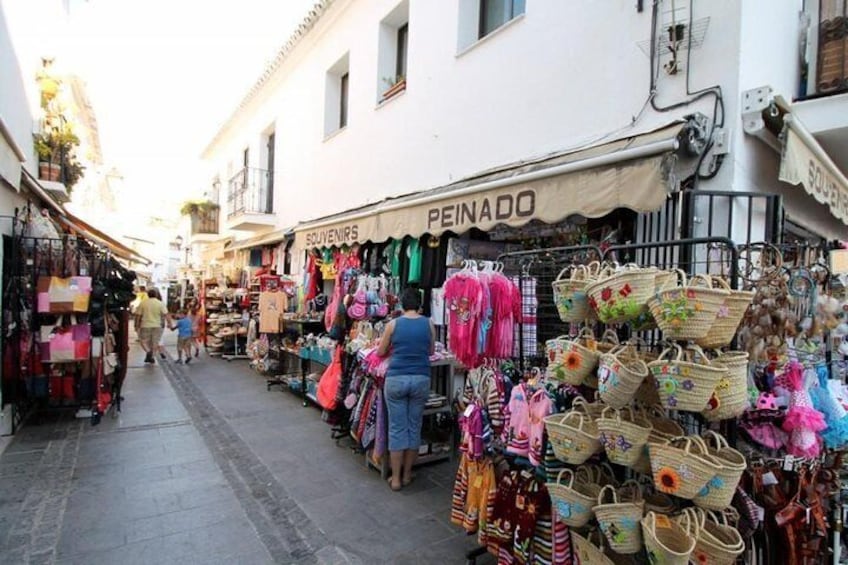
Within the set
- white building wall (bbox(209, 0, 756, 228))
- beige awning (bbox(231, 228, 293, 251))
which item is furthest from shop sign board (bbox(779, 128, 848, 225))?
beige awning (bbox(231, 228, 293, 251))

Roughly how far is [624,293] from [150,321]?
11454 millimetres

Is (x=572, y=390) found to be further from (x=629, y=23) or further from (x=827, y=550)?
(x=629, y=23)

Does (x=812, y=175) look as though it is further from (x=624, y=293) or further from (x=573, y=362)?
(x=573, y=362)

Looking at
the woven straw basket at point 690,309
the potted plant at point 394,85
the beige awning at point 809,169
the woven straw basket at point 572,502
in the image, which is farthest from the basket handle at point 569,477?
the potted plant at point 394,85

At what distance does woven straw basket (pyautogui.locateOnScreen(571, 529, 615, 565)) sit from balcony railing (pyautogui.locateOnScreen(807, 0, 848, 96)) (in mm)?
4748

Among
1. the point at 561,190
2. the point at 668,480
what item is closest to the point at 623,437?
the point at 668,480

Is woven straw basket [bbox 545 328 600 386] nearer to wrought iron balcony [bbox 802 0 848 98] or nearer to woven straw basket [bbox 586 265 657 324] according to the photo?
woven straw basket [bbox 586 265 657 324]

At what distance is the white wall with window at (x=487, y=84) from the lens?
3.64 meters

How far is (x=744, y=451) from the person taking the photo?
2.78 meters

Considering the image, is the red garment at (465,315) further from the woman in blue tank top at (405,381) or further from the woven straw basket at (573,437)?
the woven straw basket at (573,437)

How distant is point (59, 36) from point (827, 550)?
476 inches

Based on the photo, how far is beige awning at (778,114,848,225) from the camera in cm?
335

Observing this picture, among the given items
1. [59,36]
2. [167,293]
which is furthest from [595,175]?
[167,293]

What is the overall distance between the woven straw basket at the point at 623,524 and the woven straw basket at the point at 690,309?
86 centimetres
